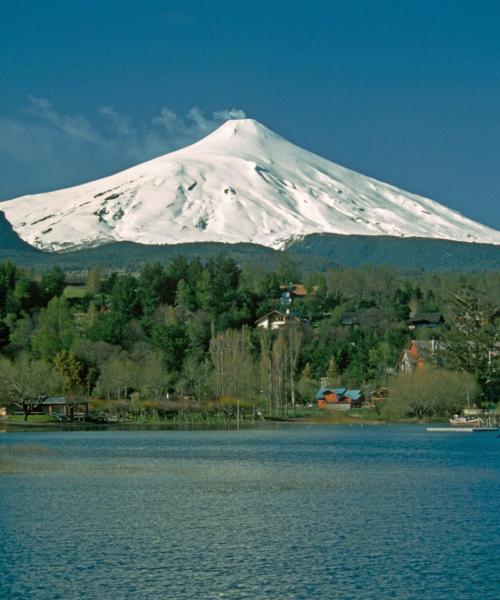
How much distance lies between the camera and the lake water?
20484 millimetres

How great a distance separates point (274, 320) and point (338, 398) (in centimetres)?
2226

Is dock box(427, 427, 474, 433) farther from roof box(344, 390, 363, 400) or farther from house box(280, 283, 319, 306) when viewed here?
house box(280, 283, 319, 306)

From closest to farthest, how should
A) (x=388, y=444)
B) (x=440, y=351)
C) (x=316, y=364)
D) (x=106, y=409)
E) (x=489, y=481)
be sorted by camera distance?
(x=489, y=481)
(x=388, y=444)
(x=106, y=409)
(x=440, y=351)
(x=316, y=364)

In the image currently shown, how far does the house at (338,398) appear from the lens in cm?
8738

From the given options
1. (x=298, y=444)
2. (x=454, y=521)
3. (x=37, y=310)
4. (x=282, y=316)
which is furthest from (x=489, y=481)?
(x=37, y=310)

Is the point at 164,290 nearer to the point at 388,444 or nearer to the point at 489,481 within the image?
the point at 388,444

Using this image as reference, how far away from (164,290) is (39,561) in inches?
3587

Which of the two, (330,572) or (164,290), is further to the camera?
(164,290)

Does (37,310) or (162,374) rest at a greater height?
(37,310)

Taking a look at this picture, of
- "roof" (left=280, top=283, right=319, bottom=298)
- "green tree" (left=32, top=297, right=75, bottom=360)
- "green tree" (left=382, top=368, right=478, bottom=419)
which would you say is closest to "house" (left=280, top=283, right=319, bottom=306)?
"roof" (left=280, top=283, right=319, bottom=298)

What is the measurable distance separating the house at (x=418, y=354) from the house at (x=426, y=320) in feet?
49.5

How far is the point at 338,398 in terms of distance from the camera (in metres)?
88.2

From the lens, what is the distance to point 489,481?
35.9 metres

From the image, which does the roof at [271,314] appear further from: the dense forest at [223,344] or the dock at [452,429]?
the dock at [452,429]
